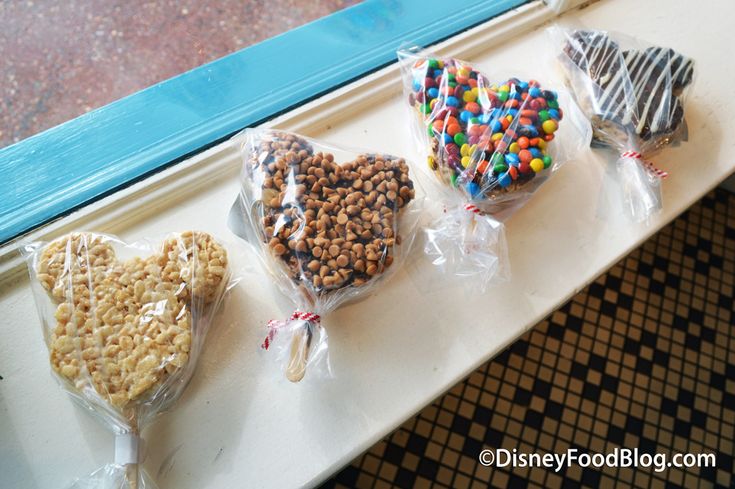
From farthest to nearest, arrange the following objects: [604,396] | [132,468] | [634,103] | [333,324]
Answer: [604,396], [634,103], [333,324], [132,468]

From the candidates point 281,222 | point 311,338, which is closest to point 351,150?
point 281,222

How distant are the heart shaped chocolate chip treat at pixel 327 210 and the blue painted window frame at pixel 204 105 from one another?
0.57 feet

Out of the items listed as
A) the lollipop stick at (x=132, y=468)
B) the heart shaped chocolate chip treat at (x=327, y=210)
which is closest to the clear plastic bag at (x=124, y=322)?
the lollipop stick at (x=132, y=468)

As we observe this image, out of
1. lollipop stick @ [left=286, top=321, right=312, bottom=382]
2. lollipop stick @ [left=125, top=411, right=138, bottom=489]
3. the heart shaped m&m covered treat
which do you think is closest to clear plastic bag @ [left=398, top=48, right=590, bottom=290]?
the heart shaped m&m covered treat

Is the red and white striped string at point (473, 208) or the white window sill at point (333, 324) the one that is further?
the red and white striped string at point (473, 208)

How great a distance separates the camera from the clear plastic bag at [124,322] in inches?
26.6

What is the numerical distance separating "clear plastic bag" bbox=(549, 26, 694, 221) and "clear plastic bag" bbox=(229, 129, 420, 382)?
392 mm

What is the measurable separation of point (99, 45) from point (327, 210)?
0.59 meters

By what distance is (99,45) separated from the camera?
1015mm

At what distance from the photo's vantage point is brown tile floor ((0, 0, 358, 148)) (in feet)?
3.15

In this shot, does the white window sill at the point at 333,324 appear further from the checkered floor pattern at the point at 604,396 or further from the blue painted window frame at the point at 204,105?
the checkered floor pattern at the point at 604,396

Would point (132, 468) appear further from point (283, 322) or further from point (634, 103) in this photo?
point (634, 103)

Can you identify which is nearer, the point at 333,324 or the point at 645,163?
the point at 333,324

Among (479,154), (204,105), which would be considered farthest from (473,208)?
(204,105)
